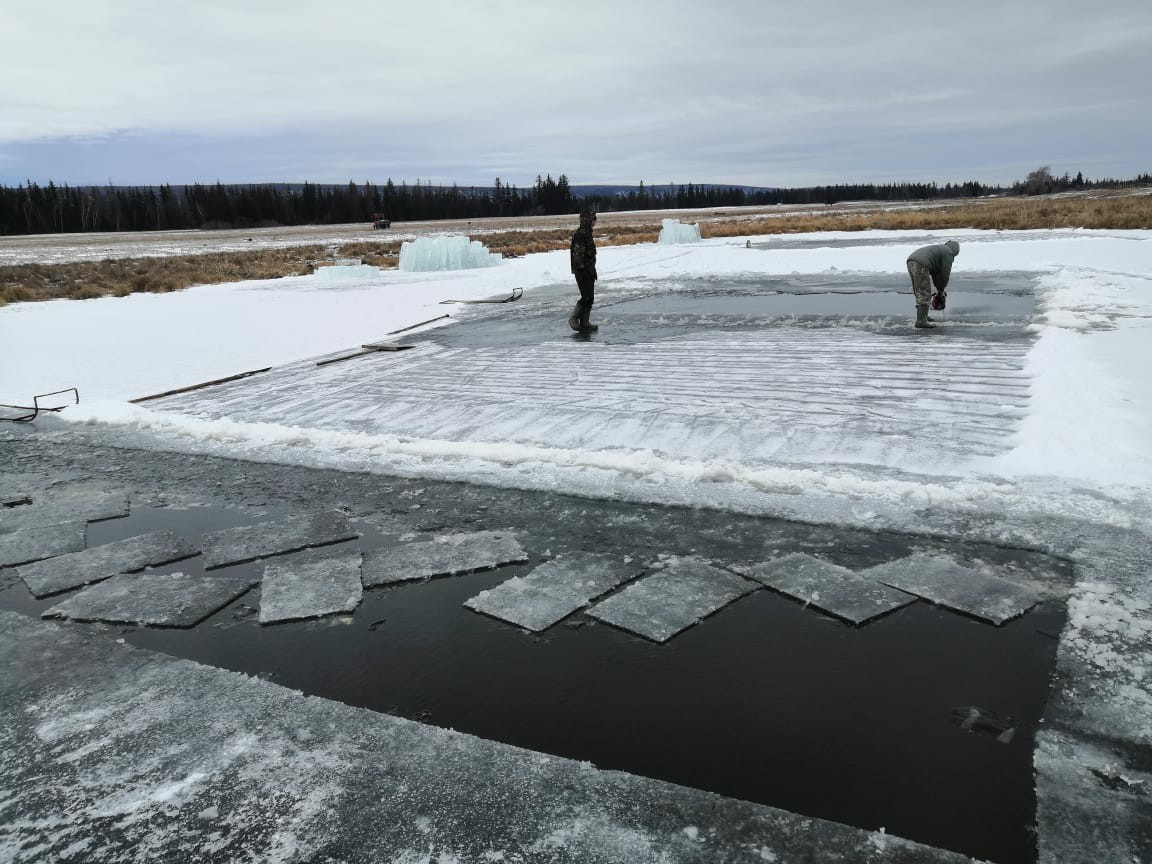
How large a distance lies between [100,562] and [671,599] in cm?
303

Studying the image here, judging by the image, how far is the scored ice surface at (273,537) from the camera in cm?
424

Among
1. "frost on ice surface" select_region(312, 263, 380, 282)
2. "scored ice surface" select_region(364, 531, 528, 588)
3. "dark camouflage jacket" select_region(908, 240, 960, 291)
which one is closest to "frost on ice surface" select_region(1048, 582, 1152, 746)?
"scored ice surface" select_region(364, 531, 528, 588)

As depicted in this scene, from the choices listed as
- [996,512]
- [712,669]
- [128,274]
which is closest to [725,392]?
[996,512]

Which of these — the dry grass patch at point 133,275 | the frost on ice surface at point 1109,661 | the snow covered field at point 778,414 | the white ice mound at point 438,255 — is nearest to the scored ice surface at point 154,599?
the snow covered field at point 778,414

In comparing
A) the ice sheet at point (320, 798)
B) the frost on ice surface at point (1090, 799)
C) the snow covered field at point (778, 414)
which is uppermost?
the snow covered field at point (778, 414)

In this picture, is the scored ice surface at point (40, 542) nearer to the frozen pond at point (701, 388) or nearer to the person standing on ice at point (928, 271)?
the frozen pond at point (701, 388)

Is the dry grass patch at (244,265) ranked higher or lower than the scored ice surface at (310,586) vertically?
higher

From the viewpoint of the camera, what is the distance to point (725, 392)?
720cm

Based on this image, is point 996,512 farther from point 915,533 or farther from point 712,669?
point 712,669

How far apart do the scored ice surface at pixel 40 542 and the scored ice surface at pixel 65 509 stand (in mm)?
101

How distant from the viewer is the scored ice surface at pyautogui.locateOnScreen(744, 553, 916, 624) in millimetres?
3345

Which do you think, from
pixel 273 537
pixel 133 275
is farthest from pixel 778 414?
pixel 133 275

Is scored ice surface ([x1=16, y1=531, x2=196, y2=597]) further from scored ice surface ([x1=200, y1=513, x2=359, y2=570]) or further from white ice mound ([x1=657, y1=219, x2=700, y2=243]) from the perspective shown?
white ice mound ([x1=657, y1=219, x2=700, y2=243])

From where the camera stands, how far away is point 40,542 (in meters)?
4.54
